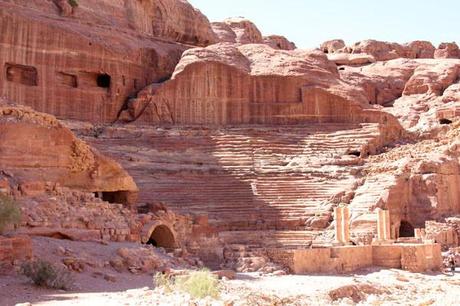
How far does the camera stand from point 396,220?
34438 millimetres

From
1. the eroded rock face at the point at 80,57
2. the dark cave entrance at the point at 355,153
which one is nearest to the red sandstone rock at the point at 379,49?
the eroded rock face at the point at 80,57

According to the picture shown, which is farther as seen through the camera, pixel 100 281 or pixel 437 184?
pixel 437 184

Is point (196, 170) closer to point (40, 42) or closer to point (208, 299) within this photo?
point (40, 42)

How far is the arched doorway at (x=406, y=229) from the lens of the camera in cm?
3579

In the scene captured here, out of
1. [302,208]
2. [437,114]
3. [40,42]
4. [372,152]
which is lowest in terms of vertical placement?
[302,208]

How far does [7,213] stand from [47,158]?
692 cm

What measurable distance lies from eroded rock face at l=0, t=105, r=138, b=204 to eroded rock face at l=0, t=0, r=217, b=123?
15.6 meters

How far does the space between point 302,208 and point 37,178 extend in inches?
534

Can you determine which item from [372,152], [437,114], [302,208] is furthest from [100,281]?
[437,114]

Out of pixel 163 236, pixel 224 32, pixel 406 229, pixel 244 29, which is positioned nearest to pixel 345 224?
pixel 163 236

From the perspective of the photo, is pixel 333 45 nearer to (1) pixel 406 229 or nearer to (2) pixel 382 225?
(1) pixel 406 229

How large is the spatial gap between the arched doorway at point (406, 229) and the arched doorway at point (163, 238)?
42.1 ft

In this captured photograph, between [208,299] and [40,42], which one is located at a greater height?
[40,42]

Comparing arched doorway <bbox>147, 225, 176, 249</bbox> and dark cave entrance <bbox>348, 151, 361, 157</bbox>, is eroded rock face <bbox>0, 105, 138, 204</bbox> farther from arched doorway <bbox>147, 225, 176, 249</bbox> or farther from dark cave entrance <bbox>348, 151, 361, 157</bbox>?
dark cave entrance <bbox>348, 151, 361, 157</bbox>
